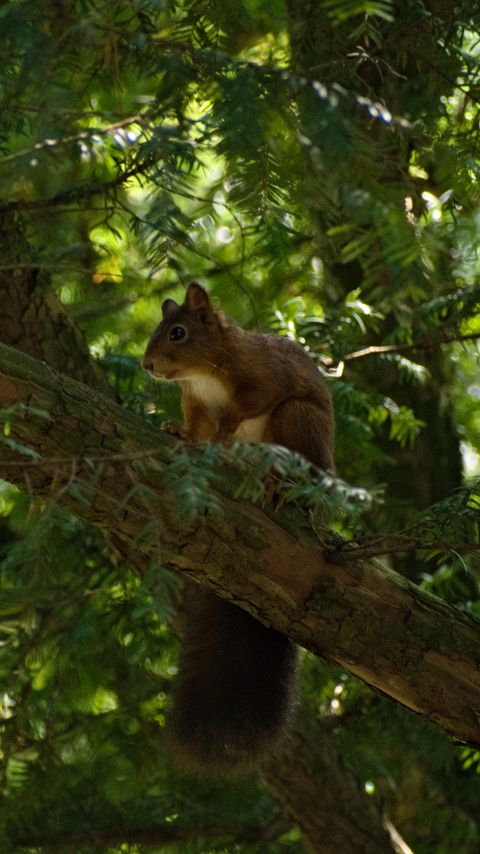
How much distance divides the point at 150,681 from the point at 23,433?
213cm

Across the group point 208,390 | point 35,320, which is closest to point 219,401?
point 208,390

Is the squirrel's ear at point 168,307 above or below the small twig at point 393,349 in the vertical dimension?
above

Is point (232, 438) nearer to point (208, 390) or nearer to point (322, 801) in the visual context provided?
point (208, 390)

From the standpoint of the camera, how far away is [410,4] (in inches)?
115

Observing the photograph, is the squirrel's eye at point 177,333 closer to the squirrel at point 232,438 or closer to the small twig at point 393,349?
the squirrel at point 232,438

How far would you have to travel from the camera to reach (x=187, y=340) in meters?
3.96

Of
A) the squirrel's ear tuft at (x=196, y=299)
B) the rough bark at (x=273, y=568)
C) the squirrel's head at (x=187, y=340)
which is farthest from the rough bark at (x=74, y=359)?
the rough bark at (x=273, y=568)

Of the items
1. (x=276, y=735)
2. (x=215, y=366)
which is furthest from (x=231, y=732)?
(x=215, y=366)

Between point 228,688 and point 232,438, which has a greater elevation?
point 232,438

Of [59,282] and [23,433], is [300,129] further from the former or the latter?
[59,282]

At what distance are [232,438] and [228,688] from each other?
0.91 meters

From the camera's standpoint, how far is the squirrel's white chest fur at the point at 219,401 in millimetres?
3879

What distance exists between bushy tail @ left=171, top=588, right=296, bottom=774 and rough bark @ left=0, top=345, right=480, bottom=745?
1.02ft

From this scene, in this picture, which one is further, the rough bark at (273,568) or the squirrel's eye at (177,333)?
the squirrel's eye at (177,333)
